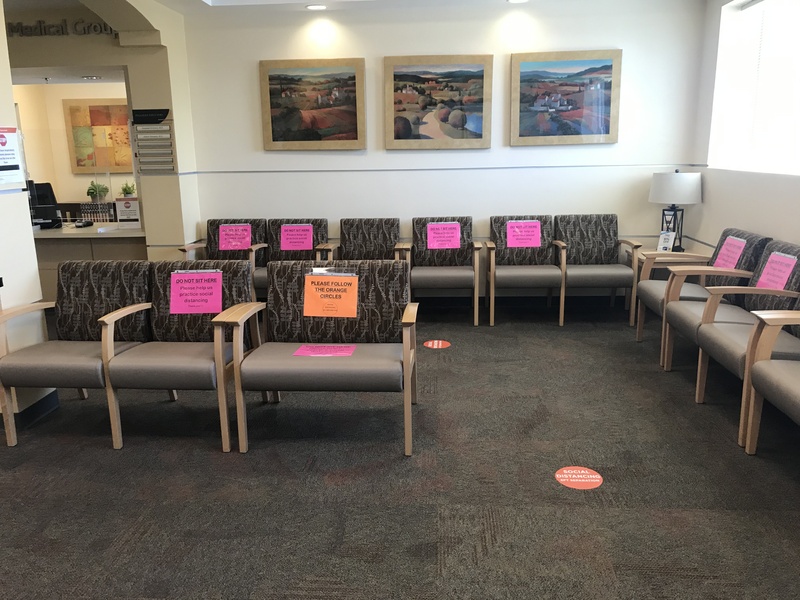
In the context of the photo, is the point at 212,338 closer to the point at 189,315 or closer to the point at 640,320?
the point at 189,315

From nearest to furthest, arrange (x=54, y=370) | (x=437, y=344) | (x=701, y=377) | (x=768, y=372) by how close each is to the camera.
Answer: (x=768, y=372), (x=54, y=370), (x=701, y=377), (x=437, y=344)

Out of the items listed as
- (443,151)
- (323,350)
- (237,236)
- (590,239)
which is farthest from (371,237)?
(323,350)

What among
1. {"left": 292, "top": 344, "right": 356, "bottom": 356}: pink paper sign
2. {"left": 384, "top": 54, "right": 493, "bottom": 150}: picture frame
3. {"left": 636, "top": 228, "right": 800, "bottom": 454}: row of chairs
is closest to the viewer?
{"left": 636, "top": 228, "right": 800, "bottom": 454}: row of chairs

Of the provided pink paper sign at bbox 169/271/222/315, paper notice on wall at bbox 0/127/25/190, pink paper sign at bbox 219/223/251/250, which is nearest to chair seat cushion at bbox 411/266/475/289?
pink paper sign at bbox 219/223/251/250

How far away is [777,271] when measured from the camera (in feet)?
11.9

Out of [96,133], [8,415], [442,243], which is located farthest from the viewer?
[96,133]

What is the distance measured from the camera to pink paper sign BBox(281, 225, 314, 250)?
5.52 metres

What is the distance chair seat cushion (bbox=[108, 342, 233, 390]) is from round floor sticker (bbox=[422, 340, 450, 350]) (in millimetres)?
1986

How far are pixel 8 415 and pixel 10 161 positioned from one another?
4.29 ft

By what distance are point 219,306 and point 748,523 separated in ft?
8.65

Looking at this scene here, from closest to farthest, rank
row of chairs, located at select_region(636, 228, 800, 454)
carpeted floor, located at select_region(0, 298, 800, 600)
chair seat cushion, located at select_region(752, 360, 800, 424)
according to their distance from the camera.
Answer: carpeted floor, located at select_region(0, 298, 800, 600) < chair seat cushion, located at select_region(752, 360, 800, 424) < row of chairs, located at select_region(636, 228, 800, 454)

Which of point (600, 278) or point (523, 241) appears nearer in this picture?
point (600, 278)

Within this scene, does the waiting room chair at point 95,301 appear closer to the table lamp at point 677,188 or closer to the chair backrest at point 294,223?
the chair backrest at point 294,223

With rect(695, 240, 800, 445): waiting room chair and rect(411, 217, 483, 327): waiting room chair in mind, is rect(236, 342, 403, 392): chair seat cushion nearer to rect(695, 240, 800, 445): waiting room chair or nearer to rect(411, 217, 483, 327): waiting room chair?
rect(695, 240, 800, 445): waiting room chair
